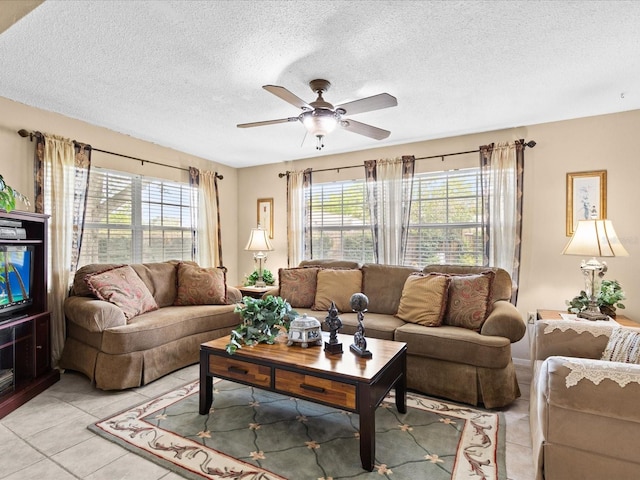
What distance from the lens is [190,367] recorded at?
3367 mm

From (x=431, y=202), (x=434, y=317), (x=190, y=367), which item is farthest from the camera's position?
(x=431, y=202)

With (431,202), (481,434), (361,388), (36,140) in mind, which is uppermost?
(36,140)

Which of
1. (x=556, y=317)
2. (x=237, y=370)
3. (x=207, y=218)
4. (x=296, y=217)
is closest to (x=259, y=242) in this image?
(x=296, y=217)

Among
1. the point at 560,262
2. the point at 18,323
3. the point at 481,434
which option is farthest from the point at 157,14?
the point at 560,262

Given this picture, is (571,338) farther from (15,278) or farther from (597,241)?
(15,278)

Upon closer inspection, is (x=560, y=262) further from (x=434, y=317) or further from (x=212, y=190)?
(x=212, y=190)

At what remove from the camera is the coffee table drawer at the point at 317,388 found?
1.90m

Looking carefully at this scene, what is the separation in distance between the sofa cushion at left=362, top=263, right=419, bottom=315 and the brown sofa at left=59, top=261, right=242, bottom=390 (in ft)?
5.05

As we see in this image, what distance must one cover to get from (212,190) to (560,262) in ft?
14.1

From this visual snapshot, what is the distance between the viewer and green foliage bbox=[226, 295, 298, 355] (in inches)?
95.4

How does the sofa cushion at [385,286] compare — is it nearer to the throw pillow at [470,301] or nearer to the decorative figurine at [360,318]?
the throw pillow at [470,301]

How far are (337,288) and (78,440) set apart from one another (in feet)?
7.81

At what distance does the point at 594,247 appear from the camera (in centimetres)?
271

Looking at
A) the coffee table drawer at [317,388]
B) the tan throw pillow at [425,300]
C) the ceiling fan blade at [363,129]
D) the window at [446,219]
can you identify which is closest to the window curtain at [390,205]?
the window at [446,219]
